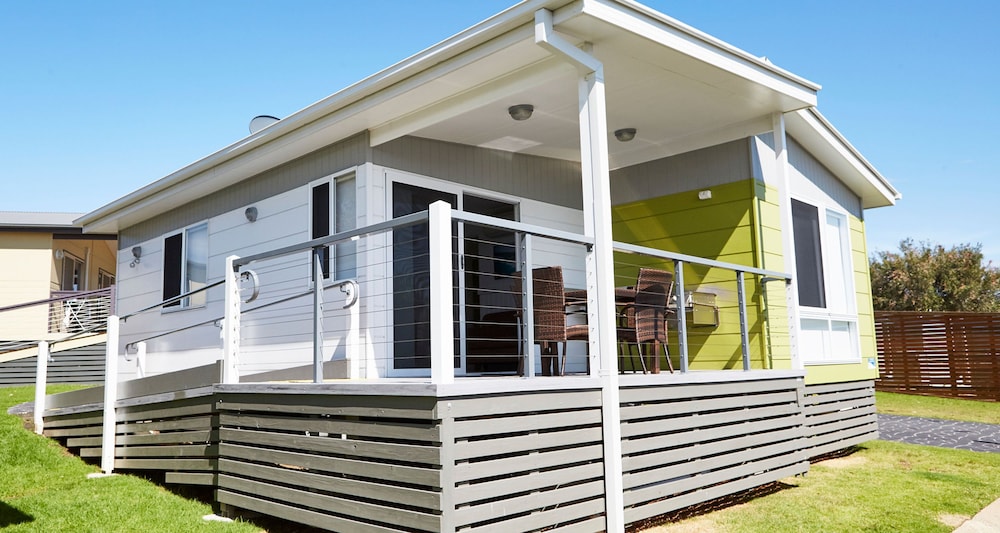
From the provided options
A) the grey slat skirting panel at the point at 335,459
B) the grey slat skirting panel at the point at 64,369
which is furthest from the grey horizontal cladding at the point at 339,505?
the grey slat skirting panel at the point at 64,369

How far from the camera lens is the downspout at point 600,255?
4949mm

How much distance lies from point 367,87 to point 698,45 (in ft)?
8.83

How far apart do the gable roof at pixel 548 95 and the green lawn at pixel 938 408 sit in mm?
8426

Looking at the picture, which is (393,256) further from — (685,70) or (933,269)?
(933,269)

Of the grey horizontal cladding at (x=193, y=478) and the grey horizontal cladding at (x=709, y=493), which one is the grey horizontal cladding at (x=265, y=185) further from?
the grey horizontal cladding at (x=709, y=493)

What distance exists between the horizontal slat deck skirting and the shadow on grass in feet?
3.77

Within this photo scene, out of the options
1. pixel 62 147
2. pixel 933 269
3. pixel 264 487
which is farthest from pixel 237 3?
pixel 933 269

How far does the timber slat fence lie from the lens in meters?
15.1

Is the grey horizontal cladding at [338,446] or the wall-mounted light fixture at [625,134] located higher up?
the wall-mounted light fixture at [625,134]

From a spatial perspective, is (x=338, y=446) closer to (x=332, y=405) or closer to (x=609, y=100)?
(x=332, y=405)

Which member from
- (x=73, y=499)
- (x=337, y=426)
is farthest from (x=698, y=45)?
(x=73, y=499)

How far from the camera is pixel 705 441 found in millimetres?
5918

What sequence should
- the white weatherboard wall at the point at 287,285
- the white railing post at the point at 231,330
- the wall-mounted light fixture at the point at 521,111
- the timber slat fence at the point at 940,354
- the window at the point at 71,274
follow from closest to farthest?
the white railing post at the point at 231,330
the wall-mounted light fixture at the point at 521,111
the white weatherboard wall at the point at 287,285
the timber slat fence at the point at 940,354
the window at the point at 71,274

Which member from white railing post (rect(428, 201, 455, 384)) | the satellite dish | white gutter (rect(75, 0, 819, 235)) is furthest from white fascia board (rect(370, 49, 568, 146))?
the satellite dish
